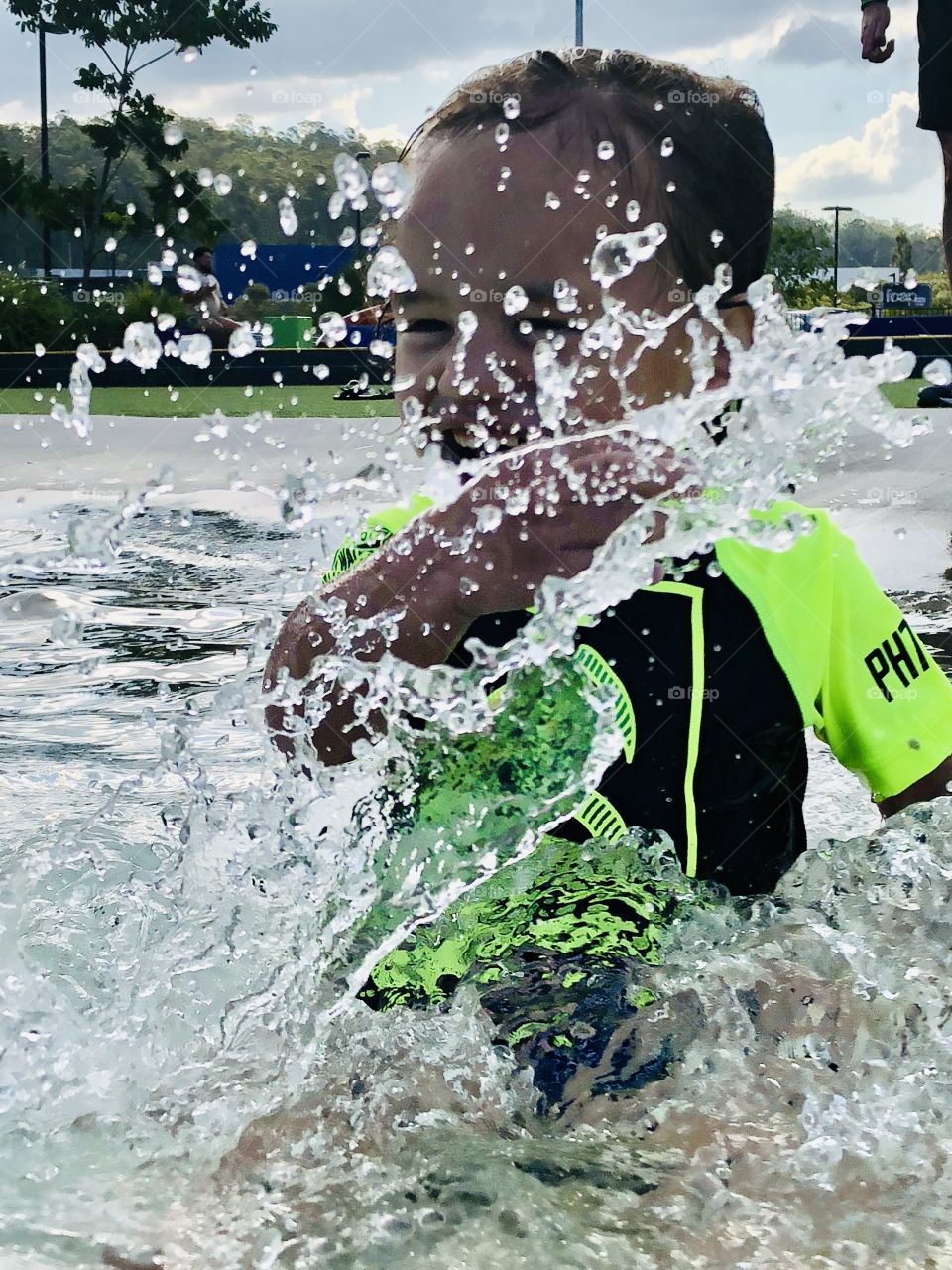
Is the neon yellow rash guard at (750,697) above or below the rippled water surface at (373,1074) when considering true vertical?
above

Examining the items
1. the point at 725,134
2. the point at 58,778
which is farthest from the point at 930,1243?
the point at 58,778

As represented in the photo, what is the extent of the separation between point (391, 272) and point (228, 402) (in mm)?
12632

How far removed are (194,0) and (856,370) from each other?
1265 inches

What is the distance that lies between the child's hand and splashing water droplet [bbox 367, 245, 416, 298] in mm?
365

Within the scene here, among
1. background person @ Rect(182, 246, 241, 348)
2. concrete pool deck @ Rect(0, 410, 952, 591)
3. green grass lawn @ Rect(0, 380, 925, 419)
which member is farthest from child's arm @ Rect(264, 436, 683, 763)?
background person @ Rect(182, 246, 241, 348)

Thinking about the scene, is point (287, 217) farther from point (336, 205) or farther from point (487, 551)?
point (487, 551)

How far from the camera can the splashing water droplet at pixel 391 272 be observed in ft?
6.31

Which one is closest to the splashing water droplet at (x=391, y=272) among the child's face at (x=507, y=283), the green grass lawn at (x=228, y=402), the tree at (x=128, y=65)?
the child's face at (x=507, y=283)

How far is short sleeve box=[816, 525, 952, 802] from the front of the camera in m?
2.01

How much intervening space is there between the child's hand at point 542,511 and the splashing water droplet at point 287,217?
82 centimetres

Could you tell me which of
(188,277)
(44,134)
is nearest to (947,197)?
(188,277)

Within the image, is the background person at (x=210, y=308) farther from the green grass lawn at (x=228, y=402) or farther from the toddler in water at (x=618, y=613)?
the toddler in water at (x=618, y=613)

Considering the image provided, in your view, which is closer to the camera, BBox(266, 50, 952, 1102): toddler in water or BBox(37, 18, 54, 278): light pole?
BBox(266, 50, 952, 1102): toddler in water

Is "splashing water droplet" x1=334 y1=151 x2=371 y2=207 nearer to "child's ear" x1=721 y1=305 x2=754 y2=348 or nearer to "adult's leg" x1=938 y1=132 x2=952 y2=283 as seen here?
"child's ear" x1=721 y1=305 x2=754 y2=348
